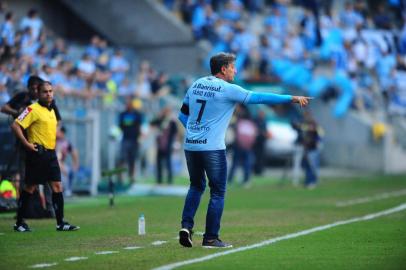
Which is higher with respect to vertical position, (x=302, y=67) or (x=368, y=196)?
(x=302, y=67)

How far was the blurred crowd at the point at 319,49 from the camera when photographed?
34.7 metres

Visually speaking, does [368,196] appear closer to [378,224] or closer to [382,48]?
[378,224]

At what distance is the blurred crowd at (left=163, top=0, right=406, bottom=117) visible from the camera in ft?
114

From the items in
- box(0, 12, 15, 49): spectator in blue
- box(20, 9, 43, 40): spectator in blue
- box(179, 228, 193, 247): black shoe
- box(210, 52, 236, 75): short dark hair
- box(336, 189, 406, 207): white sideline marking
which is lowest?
box(336, 189, 406, 207): white sideline marking

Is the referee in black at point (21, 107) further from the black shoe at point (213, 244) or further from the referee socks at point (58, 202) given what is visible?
the black shoe at point (213, 244)

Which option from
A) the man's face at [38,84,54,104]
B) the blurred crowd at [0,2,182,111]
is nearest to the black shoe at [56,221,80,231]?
the man's face at [38,84,54,104]

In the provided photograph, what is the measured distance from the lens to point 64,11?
37281 mm

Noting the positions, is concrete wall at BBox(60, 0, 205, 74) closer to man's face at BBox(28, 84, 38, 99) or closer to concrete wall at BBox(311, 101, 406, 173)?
concrete wall at BBox(311, 101, 406, 173)

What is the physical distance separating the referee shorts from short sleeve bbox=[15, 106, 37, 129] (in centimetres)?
40

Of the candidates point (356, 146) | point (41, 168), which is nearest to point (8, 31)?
point (41, 168)

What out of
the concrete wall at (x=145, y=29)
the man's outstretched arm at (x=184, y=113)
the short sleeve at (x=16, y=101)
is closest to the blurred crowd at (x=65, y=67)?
the concrete wall at (x=145, y=29)

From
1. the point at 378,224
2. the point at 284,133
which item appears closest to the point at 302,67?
the point at 284,133

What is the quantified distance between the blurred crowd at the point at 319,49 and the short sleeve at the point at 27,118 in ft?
67.0

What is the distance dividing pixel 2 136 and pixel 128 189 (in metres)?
4.91
